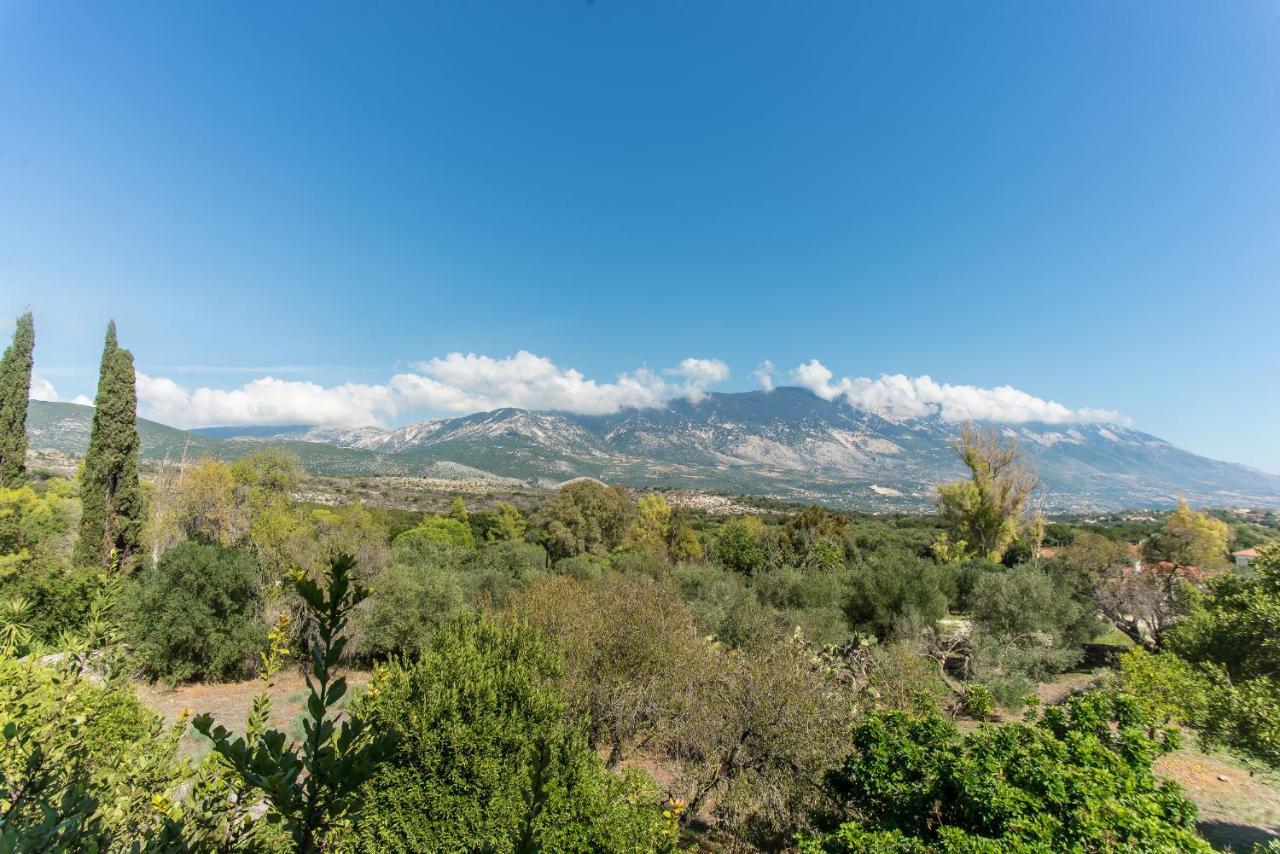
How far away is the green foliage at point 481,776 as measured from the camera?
856 centimetres

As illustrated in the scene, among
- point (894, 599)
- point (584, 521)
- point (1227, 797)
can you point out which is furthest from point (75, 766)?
point (584, 521)

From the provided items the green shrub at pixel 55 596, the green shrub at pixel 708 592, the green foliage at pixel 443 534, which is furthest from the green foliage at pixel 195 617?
the green shrub at pixel 708 592

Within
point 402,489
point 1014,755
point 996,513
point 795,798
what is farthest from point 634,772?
point 402,489

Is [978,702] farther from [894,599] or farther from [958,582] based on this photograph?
[958,582]

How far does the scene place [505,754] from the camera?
32.0 feet

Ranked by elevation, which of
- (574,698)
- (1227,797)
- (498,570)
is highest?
(574,698)

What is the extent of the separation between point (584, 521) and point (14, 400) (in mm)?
36429

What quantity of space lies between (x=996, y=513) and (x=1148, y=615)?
16581mm

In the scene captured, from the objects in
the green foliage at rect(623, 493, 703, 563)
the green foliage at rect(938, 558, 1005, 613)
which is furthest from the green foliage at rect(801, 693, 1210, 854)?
the green foliage at rect(623, 493, 703, 563)

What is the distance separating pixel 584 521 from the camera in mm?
46688

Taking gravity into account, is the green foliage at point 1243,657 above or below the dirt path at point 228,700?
above

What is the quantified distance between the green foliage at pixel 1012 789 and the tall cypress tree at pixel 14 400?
4533 cm

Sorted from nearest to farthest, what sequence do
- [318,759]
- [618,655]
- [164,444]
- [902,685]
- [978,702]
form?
[318,759]
[902,685]
[618,655]
[978,702]
[164,444]

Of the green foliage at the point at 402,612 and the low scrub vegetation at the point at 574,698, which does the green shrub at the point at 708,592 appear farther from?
the green foliage at the point at 402,612
